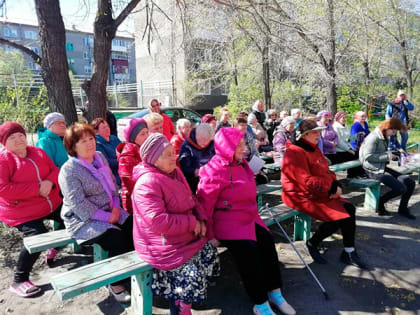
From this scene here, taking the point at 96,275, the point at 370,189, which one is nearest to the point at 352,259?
the point at 370,189

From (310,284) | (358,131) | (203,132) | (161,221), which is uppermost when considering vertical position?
(203,132)

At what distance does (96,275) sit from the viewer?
2.31 m

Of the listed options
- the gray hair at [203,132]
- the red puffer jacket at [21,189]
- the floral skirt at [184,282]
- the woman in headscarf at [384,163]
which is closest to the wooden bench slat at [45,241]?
the red puffer jacket at [21,189]

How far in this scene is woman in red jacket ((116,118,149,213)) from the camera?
3.37 m

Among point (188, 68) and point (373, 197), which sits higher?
point (188, 68)

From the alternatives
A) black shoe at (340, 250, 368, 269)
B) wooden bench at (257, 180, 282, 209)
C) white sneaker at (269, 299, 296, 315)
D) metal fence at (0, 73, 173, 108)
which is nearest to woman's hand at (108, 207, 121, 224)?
white sneaker at (269, 299, 296, 315)

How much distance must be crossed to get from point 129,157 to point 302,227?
2.30m

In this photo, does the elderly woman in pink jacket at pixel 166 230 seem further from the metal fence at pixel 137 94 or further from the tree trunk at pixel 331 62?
the metal fence at pixel 137 94

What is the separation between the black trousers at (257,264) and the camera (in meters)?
2.55

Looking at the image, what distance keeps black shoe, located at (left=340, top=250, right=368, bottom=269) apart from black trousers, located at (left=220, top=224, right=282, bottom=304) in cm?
115

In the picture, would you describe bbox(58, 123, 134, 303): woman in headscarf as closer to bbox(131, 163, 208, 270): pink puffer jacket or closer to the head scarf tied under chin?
bbox(131, 163, 208, 270): pink puffer jacket

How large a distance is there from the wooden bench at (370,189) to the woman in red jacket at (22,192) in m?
4.11

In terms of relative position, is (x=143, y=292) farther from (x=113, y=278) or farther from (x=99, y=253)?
(x=99, y=253)

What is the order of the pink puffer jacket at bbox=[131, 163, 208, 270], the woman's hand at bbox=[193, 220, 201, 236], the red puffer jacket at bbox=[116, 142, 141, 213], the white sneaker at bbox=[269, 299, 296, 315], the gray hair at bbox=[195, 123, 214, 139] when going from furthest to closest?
the gray hair at bbox=[195, 123, 214, 139] < the red puffer jacket at bbox=[116, 142, 141, 213] < the white sneaker at bbox=[269, 299, 296, 315] < the woman's hand at bbox=[193, 220, 201, 236] < the pink puffer jacket at bbox=[131, 163, 208, 270]
